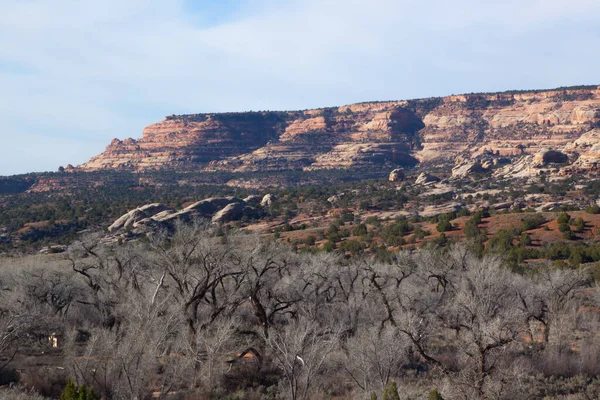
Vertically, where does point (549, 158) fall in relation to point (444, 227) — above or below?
above

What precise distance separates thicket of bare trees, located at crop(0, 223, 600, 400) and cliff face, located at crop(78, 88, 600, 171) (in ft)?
331

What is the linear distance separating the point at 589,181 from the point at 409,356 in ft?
186

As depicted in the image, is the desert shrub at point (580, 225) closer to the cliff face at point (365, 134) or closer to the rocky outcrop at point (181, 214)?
the rocky outcrop at point (181, 214)

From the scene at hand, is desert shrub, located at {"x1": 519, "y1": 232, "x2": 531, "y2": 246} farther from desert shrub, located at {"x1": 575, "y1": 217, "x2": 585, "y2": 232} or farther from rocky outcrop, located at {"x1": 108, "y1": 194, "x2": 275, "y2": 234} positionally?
rocky outcrop, located at {"x1": 108, "y1": 194, "x2": 275, "y2": 234}

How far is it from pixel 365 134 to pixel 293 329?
448 feet

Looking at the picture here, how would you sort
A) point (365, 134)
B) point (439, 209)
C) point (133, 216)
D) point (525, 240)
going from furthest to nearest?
1. point (365, 134)
2. point (439, 209)
3. point (133, 216)
4. point (525, 240)

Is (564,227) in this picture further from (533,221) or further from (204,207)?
(204,207)

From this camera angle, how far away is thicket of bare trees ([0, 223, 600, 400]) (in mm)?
19016

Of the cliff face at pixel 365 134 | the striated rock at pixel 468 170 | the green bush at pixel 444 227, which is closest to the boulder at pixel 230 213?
the green bush at pixel 444 227

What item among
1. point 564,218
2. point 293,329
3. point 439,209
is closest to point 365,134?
point 439,209

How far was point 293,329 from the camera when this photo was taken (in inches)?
911

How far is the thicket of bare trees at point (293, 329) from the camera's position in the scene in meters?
19.0

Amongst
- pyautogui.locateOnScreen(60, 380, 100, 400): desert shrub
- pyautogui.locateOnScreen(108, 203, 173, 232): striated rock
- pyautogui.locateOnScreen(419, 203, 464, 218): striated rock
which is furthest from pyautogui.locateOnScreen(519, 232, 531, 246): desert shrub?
pyautogui.locateOnScreen(108, 203, 173, 232): striated rock

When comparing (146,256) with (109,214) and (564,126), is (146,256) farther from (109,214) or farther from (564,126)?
(564,126)
